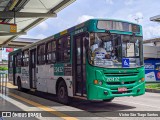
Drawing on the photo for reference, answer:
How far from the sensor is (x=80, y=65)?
10734 mm

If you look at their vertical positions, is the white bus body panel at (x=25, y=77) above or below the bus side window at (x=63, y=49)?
below

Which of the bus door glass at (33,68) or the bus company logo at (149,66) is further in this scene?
the bus company logo at (149,66)

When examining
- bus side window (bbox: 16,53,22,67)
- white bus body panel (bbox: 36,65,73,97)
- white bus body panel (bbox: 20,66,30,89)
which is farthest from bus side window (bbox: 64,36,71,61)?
bus side window (bbox: 16,53,22,67)

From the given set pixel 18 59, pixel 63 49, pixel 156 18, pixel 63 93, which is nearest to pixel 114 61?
pixel 63 49

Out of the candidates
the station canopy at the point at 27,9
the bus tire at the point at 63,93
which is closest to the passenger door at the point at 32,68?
the bus tire at the point at 63,93

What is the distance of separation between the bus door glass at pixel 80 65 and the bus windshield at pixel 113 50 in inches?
20.1

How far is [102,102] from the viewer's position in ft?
41.8

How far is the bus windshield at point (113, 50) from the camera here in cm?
1007

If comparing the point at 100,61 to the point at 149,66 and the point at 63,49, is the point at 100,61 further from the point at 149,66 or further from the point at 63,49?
the point at 149,66

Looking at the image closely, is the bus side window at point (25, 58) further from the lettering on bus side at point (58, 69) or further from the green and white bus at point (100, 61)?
the green and white bus at point (100, 61)

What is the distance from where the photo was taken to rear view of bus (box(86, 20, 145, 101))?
9.98 meters

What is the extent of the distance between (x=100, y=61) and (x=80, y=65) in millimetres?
947

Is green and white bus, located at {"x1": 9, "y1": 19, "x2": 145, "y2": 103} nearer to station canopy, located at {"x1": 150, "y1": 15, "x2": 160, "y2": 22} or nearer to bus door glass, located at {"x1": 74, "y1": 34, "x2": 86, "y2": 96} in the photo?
bus door glass, located at {"x1": 74, "y1": 34, "x2": 86, "y2": 96}

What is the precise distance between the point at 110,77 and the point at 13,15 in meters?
13.3
